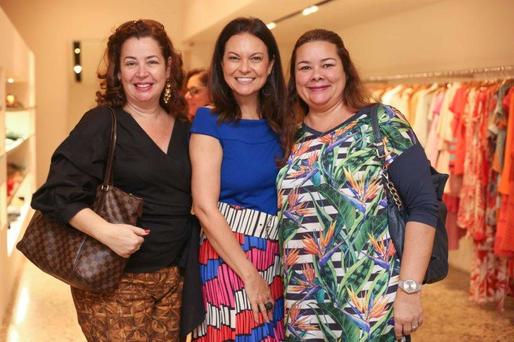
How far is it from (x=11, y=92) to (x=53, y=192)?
513 cm

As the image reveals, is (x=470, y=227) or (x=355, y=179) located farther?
(x=470, y=227)

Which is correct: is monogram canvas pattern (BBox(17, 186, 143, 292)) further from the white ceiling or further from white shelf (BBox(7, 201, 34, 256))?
the white ceiling

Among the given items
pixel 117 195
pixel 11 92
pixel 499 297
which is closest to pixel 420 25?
A: pixel 499 297

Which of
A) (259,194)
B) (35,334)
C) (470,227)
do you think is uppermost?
(259,194)

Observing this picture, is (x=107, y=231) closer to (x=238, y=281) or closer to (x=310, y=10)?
(x=238, y=281)

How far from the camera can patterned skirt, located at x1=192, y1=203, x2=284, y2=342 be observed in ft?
6.21

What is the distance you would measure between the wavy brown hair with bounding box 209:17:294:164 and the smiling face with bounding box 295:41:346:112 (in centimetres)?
13

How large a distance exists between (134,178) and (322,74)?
0.62m

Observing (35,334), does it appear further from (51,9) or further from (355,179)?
(51,9)

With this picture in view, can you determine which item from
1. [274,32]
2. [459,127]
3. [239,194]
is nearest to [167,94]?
[239,194]

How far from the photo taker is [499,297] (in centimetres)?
417

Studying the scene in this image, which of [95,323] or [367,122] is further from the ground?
[367,122]

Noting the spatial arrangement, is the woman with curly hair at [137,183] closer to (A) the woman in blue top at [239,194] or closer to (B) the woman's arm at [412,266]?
(A) the woman in blue top at [239,194]

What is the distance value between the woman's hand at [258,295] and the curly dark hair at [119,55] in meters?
0.60
